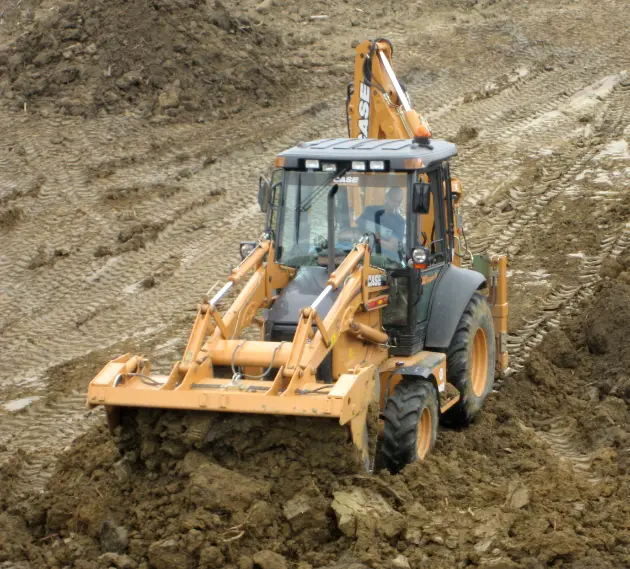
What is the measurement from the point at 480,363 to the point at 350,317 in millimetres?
2441

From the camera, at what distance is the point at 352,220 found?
866 cm

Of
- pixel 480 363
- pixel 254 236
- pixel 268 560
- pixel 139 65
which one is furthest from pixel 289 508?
pixel 139 65

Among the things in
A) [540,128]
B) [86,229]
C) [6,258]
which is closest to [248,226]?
[86,229]

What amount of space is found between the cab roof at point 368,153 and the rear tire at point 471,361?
143 cm

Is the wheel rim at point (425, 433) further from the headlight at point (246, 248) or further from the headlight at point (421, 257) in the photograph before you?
the headlight at point (246, 248)

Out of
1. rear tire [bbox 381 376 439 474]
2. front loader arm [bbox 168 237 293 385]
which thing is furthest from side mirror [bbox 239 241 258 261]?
rear tire [bbox 381 376 439 474]

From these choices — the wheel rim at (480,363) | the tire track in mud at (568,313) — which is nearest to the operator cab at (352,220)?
the wheel rim at (480,363)

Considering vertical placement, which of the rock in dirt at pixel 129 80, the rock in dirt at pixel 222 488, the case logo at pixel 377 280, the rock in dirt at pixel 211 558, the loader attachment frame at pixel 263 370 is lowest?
the rock in dirt at pixel 211 558

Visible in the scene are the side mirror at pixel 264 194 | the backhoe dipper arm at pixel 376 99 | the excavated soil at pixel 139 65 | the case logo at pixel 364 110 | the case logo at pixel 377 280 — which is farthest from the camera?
the excavated soil at pixel 139 65

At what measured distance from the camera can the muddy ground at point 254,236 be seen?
7.19 metres

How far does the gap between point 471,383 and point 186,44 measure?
12.6 m

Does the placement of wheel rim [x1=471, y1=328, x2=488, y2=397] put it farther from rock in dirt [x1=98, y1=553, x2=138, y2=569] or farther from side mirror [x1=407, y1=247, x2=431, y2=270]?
rock in dirt [x1=98, y1=553, x2=138, y2=569]

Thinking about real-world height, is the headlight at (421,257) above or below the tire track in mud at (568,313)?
above

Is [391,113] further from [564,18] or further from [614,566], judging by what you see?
[564,18]
